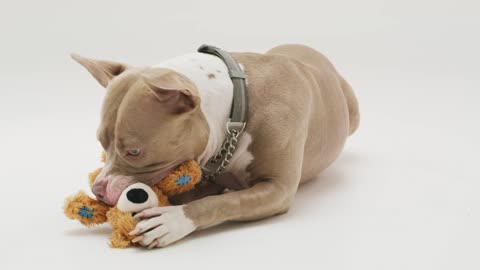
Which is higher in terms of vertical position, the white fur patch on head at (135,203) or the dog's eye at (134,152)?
the dog's eye at (134,152)

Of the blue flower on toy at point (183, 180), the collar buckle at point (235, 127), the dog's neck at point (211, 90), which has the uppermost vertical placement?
the dog's neck at point (211, 90)

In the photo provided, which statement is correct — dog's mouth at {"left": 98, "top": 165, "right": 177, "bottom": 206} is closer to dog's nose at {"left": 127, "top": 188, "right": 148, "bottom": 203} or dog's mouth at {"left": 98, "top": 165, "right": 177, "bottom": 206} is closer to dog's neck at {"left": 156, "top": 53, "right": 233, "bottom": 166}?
dog's nose at {"left": 127, "top": 188, "right": 148, "bottom": 203}

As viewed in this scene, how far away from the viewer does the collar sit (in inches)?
142

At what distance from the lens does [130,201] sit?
332 cm

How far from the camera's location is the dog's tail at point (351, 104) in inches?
187

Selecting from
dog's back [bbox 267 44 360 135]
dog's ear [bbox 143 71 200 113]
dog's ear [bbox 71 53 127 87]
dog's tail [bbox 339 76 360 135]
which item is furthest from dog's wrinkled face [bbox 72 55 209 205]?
dog's tail [bbox 339 76 360 135]

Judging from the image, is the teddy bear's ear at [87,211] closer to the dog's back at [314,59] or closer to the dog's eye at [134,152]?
the dog's eye at [134,152]

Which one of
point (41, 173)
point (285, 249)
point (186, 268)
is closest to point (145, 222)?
point (186, 268)

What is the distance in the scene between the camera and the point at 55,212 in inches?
151

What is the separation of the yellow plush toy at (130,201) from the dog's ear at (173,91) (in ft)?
0.96

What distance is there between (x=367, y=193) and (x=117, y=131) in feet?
4.99

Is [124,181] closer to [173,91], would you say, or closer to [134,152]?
[134,152]

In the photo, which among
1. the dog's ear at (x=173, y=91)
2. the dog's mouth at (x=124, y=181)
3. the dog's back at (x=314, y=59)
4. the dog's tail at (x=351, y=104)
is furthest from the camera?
the dog's tail at (x=351, y=104)

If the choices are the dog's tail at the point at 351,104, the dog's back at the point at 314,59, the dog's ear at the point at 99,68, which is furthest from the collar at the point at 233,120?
the dog's tail at the point at 351,104
